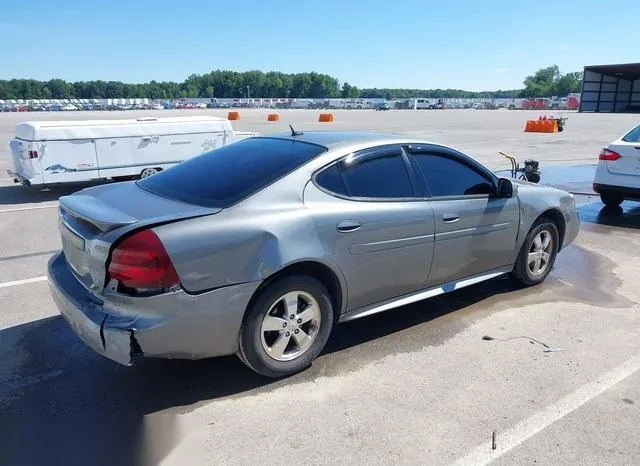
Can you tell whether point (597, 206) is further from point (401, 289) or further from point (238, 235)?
point (238, 235)

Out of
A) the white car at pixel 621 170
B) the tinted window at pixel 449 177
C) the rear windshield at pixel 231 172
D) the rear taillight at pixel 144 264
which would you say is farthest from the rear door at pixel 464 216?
the white car at pixel 621 170

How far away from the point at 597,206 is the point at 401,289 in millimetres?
7162

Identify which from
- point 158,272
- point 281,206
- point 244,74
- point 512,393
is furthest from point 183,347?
point 244,74

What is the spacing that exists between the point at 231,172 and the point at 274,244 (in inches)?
32.5

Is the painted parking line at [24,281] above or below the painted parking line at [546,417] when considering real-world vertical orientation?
below

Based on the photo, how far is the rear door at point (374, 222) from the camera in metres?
3.72

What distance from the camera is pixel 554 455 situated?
113 inches

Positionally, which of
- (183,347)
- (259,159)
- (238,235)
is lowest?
(183,347)

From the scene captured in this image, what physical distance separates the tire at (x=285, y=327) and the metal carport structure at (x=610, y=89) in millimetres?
65792

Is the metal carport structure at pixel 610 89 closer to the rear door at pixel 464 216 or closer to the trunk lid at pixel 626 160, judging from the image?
the trunk lid at pixel 626 160

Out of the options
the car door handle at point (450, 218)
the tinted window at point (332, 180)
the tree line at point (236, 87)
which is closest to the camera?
the tinted window at point (332, 180)

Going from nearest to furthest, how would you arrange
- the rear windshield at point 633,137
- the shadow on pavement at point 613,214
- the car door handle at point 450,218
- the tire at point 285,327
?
the tire at point 285,327, the car door handle at point 450,218, the shadow on pavement at point 613,214, the rear windshield at point 633,137

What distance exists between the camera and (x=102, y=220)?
328 centimetres

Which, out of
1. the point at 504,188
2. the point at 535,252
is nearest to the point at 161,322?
the point at 504,188
